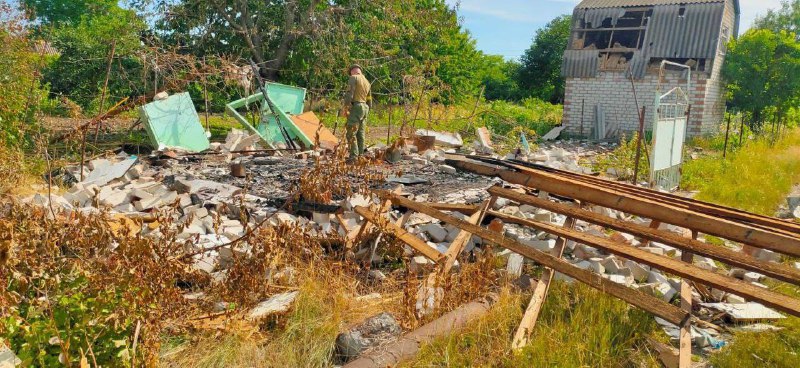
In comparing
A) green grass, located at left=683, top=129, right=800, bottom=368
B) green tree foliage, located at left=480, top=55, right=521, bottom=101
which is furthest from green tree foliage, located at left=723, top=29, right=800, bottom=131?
green tree foliage, located at left=480, top=55, right=521, bottom=101

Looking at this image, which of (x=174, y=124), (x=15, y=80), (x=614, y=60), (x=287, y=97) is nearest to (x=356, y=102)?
(x=287, y=97)

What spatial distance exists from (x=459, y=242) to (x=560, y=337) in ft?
3.95

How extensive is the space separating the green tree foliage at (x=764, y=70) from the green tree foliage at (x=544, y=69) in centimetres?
1845

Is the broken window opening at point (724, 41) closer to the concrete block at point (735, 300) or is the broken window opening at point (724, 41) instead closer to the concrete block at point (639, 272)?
the concrete block at point (639, 272)

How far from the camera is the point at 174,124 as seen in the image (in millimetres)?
9844

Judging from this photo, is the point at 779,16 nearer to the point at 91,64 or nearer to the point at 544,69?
the point at 544,69

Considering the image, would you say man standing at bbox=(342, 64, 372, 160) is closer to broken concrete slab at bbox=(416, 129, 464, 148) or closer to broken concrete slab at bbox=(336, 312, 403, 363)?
broken concrete slab at bbox=(416, 129, 464, 148)

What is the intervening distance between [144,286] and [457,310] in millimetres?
1850

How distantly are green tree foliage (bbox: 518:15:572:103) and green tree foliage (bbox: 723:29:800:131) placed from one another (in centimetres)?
1845

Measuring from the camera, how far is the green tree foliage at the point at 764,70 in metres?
15.5

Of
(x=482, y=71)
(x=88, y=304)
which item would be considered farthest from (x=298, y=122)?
(x=482, y=71)

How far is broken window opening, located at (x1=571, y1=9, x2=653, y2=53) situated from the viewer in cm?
1761

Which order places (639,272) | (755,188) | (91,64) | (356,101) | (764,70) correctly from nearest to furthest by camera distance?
(639,272) → (755,188) → (356,101) → (764,70) → (91,64)

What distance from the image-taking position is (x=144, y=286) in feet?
9.64
